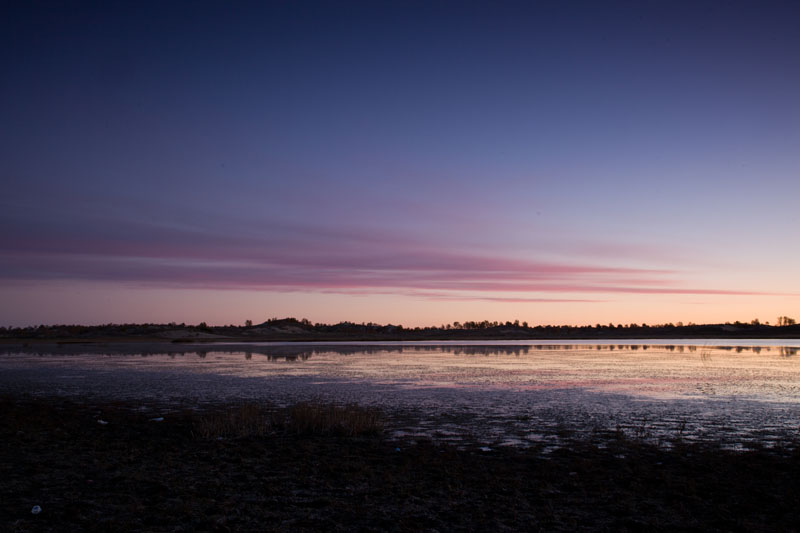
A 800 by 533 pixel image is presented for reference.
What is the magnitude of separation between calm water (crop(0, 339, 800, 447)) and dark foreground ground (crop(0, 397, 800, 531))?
7.85ft

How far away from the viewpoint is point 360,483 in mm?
10938

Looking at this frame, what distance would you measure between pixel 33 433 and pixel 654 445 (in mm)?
16194

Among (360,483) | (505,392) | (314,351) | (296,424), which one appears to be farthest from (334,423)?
(314,351)

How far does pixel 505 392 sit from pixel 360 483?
16.2 meters

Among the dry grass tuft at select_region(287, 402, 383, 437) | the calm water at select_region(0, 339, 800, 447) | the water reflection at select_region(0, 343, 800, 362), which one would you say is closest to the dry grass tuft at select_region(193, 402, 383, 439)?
the dry grass tuft at select_region(287, 402, 383, 437)

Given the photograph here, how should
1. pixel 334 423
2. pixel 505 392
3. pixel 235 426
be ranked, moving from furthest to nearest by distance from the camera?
pixel 505 392 < pixel 334 423 < pixel 235 426

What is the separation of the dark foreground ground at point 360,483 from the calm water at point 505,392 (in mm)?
2394

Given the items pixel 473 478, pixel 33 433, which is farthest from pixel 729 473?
pixel 33 433

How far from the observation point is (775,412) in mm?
19891

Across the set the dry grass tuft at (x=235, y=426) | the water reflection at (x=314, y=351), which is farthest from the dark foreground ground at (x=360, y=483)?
the water reflection at (x=314, y=351)

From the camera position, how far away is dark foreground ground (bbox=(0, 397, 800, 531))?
877cm

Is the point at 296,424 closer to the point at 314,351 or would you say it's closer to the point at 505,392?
the point at 505,392

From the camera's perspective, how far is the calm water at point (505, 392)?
55.7ft

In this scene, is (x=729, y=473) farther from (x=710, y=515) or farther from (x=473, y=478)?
(x=473, y=478)
